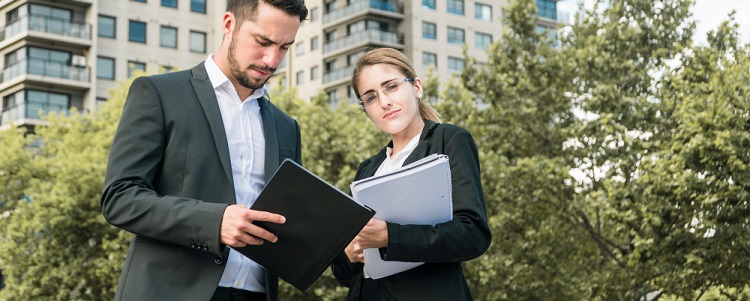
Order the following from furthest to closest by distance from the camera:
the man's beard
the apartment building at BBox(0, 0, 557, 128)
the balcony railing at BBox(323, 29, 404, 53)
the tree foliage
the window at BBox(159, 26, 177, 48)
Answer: the balcony railing at BBox(323, 29, 404, 53) < the window at BBox(159, 26, 177, 48) < the apartment building at BBox(0, 0, 557, 128) < the tree foliage < the man's beard

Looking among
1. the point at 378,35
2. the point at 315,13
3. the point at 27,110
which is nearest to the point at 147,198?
the point at 27,110

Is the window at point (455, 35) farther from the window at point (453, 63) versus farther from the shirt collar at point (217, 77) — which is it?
the shirt collar at point (217, 77)

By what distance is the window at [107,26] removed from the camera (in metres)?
56.6

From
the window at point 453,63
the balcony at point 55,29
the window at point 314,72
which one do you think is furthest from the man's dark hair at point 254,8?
the window at point 453,63

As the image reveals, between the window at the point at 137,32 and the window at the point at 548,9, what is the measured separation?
3159cm

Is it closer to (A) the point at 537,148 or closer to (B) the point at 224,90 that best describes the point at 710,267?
(A) the point at 537,148

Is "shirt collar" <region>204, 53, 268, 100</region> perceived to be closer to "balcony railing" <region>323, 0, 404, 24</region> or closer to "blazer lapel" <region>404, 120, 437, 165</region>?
"blazer lapel" <region>404, 120, 437, 165</region>

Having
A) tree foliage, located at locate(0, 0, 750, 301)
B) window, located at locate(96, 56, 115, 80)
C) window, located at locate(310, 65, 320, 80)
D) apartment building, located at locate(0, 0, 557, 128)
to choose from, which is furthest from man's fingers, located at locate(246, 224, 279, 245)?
window, located at locate(310, 65, 320, 80)

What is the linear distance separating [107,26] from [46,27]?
3.45m

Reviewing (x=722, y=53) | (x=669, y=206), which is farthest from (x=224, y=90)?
(x=722, y=53)

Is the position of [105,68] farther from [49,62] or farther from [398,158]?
[398,158]

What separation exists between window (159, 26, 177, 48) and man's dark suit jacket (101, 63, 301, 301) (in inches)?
2184

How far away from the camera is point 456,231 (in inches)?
153

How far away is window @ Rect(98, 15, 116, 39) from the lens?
5659 cm
